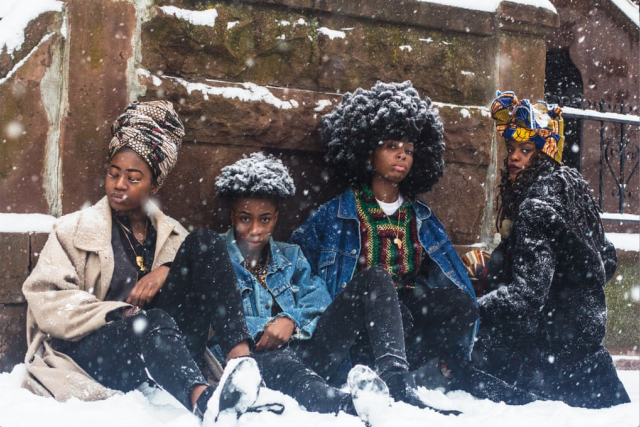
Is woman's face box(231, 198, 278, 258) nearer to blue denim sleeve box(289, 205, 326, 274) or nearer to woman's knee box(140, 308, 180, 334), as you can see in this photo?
blue denim sleeve box(289, 205, 326, 274)

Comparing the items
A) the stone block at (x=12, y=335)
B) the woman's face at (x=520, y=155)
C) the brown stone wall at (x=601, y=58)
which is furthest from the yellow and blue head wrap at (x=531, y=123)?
the brown stone wall at (x=601, y=58)

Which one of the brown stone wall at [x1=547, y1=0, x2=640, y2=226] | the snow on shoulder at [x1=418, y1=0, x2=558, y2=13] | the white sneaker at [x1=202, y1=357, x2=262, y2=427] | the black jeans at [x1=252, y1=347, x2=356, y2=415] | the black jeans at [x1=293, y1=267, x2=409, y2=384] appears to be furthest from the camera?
the brown stone wall at [x1=547, y1=0, x2=640, y2=226]

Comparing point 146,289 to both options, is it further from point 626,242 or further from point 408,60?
point 626,242

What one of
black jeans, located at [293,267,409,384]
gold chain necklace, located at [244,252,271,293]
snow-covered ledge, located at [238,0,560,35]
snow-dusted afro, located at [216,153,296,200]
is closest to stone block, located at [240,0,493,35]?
snow-covered ledge, located at [238,0,560,35]

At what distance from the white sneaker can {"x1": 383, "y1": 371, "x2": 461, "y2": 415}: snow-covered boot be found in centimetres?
65

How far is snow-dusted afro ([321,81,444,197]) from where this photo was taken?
406 cm

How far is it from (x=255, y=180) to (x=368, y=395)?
1425mm

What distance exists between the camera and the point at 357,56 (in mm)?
4391

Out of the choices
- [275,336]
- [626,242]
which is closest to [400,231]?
[275,336]

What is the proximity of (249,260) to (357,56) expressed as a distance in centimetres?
143

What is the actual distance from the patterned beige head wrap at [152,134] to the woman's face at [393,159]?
1096 millimetres

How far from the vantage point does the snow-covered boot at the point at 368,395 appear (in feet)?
9.03

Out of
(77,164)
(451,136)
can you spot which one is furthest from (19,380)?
(451,136)

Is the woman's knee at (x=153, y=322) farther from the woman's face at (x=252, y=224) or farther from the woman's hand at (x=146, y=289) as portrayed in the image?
the woman's face at (x=252, y=224)
